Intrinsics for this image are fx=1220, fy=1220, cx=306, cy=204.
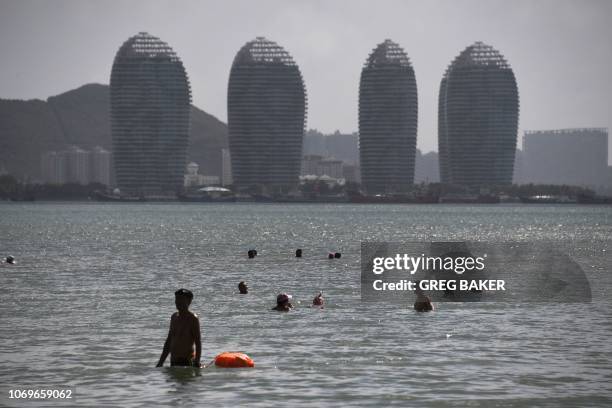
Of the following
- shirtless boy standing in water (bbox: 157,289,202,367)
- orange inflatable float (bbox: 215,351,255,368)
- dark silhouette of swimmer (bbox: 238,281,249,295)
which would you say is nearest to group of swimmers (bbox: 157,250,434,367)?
shirtless boy standing in water (bbox: 157,289,202,367)

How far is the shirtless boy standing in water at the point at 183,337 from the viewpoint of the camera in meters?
31.0

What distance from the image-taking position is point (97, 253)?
103688mm

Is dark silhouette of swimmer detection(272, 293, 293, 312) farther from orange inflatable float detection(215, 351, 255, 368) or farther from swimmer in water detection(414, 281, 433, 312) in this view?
orange inflatable float detection(215, 351, 255, 368)

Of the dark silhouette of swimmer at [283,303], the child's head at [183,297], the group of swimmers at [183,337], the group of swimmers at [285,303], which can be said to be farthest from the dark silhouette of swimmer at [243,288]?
the child's head at [183,297]

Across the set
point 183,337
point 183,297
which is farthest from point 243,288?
point 183,297

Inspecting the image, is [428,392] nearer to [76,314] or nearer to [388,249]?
[76,314]

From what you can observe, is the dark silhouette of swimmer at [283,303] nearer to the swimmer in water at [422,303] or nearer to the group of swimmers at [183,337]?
the swimmer in water at [422,303]

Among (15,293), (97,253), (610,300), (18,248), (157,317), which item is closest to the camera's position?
(157,317)

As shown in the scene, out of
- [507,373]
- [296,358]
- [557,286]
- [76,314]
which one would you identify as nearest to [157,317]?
[76,314]

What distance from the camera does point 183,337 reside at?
31891mm

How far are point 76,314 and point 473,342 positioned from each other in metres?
17.7

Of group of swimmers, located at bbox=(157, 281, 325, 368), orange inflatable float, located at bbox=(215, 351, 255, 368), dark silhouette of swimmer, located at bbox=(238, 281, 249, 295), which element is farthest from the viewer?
dark silhouette of swimmer, located at bbox=(238, 281, 249, 295)

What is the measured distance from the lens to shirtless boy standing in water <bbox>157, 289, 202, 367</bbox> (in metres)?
31.0

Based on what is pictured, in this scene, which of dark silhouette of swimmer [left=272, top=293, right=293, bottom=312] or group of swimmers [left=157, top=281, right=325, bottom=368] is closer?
group of swimmers [left=157, top=281, right=325, bottom=368]
